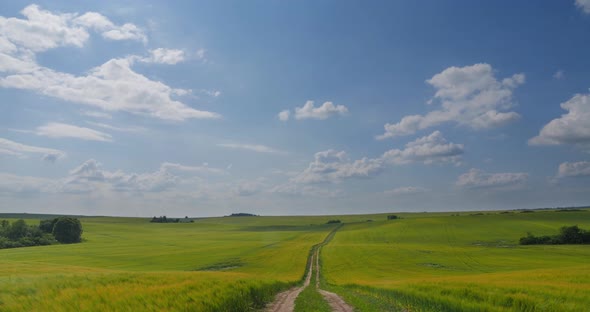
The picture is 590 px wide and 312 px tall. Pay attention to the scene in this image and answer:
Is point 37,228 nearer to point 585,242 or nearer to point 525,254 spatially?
point 525,254

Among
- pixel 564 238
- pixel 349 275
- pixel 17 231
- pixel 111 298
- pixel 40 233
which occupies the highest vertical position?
pixel 111 298

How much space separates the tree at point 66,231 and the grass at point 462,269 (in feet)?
274

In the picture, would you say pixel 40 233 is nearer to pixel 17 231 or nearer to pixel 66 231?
pixel 17 231

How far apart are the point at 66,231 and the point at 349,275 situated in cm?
10588

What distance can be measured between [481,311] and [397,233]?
4486 inches

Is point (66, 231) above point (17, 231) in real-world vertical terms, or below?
below

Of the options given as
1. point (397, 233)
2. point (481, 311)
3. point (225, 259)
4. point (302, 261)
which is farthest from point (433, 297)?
point (397, 233)

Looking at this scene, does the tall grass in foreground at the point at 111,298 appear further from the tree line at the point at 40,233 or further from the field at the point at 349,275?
the tree line at the point at 40,233

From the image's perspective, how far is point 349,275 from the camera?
1845 inches

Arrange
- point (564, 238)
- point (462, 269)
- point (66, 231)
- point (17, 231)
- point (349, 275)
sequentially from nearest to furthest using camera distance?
1. point (349, 275)
2. point (462, 269)
3. point (564, 238)
4. point (17, 231)
5. point (66, 231)

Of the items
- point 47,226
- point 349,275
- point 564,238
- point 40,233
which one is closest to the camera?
point 349,275

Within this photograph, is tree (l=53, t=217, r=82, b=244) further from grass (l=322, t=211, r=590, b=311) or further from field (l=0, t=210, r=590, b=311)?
grass (l=322, t=211, r=590, b=311)

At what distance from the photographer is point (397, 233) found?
12212cm

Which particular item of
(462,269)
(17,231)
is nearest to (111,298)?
(462,269)
